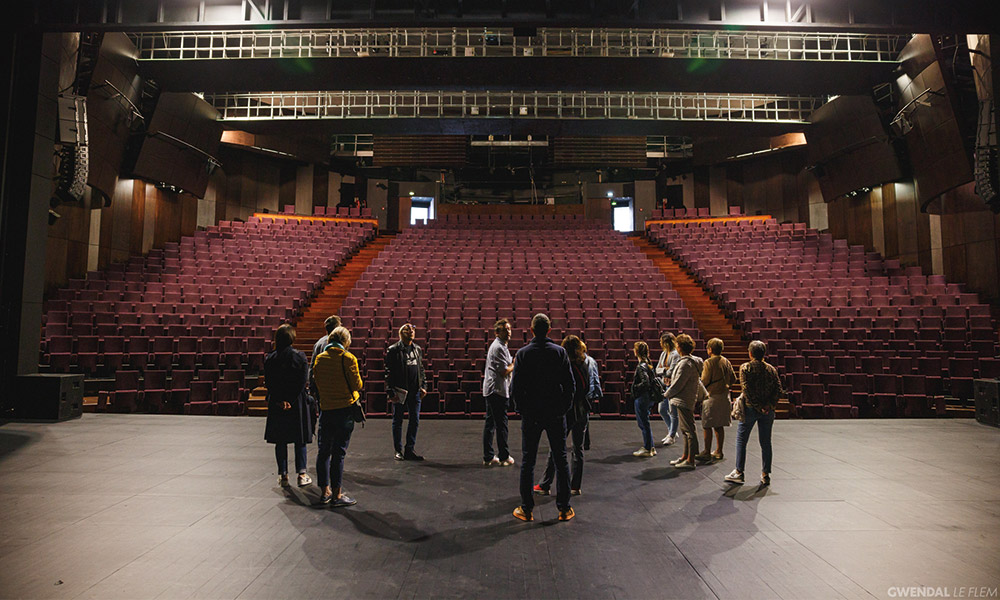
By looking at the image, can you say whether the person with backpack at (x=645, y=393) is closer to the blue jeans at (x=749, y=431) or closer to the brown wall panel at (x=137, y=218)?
the blue jeans at (x=749, y=431)

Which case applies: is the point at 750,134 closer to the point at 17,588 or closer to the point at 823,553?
the point at 823,553

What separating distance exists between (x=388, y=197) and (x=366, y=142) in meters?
2.11

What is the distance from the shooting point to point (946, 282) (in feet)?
35.5

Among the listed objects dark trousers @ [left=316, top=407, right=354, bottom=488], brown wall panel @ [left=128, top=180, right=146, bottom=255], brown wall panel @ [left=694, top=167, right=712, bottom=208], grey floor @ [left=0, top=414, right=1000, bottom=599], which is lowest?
grey floor @ [left=0, top=414, right=1000, bottom=599]

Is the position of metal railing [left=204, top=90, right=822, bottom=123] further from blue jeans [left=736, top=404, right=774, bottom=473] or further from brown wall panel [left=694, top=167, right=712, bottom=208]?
blue jeans [left=736, top=404, right=774, bottom=473]

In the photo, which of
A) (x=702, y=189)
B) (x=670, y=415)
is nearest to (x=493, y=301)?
(x=670, y=415)

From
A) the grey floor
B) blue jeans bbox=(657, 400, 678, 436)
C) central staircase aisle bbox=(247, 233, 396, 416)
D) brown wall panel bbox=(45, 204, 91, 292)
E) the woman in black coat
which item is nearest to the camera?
the grey floor

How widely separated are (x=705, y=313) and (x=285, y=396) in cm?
854

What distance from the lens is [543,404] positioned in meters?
3.16

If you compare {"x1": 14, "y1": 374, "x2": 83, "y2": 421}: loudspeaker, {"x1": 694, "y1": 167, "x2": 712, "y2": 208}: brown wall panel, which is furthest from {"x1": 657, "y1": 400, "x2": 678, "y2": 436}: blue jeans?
{"x1": 694, "y1": 167, "x2": 712, "y2": 208}: brown wall panel

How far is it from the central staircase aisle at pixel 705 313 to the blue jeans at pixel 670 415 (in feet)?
8.73

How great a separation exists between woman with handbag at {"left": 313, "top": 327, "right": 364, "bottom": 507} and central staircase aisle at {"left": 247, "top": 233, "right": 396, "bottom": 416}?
13.4 ft

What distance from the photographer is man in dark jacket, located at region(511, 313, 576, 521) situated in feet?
10.1

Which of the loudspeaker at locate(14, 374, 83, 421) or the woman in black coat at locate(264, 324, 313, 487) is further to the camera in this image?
the loudspeaker at locate(14, 374, 83, 421)
